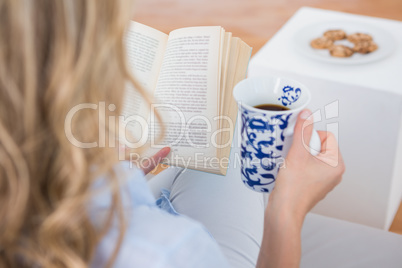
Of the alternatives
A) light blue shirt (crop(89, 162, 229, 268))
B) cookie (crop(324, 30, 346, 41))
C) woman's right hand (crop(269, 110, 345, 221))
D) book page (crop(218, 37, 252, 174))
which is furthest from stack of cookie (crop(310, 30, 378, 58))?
light blue shirt (crop(89, 162, 229, 268))

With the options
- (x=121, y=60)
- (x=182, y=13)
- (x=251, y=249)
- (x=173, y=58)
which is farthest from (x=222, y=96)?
(x=182, y=13)

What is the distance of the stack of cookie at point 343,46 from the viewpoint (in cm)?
104

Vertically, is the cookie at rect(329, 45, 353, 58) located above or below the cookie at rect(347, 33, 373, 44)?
below

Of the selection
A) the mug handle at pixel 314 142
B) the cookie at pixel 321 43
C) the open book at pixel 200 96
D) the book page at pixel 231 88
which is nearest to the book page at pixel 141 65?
the open book at pixel 200 96

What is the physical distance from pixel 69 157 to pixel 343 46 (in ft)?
2.86

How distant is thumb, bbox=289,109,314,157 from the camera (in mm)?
584

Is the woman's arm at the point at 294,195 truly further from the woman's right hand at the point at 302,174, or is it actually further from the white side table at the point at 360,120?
the white side table at the point at 360,120

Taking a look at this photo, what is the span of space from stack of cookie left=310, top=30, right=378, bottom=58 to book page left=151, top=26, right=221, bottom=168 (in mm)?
440

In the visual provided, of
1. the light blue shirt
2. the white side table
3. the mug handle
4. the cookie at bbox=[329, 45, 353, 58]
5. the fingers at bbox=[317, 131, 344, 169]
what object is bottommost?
the white side table

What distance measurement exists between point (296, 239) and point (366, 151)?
1.63ft

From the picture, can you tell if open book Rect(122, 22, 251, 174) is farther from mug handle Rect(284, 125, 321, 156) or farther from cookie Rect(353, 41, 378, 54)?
cookie Rect(353, 41, 378, 54)

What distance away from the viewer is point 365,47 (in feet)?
3.41

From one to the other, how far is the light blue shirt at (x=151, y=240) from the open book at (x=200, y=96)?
33 cm

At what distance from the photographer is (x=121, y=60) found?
346 mm
